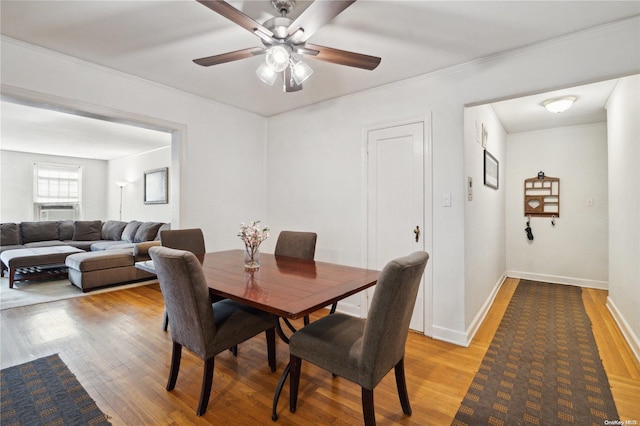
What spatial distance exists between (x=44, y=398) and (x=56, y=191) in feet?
24.4

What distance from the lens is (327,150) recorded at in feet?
11.1

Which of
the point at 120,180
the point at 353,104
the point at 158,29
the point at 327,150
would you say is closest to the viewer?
the point at 158,29

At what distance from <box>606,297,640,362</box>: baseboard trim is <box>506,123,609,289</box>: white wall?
47.6 inches

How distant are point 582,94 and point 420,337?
3209 mm

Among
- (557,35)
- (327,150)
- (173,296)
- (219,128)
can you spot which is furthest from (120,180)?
(557,35)

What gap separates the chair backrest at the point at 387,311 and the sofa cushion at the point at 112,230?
6.41m

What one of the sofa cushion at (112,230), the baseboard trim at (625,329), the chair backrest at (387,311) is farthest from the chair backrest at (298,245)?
the sofa cushion at (112,230)

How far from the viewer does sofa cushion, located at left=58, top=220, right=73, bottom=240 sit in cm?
607

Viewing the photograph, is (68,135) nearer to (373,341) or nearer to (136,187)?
(136,187)

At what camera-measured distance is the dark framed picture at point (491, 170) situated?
130 inches

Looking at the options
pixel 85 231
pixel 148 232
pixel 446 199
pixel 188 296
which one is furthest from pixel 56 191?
pixel 446 199

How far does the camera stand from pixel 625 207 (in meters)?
2.63

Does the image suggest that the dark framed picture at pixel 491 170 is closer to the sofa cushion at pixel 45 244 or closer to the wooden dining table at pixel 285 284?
the wooden dining table at pixel 285 284

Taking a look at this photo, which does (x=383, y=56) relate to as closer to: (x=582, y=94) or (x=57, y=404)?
(x=582, y=94)
